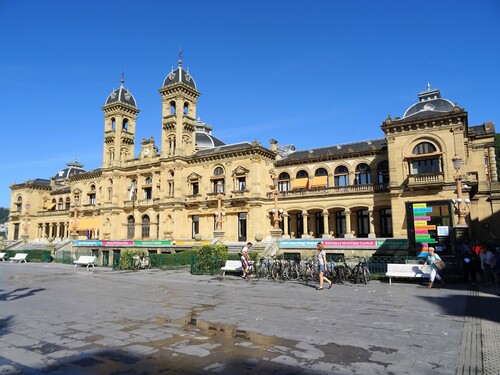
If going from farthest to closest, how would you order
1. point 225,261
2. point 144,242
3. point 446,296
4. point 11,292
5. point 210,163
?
1. point 210,163
2. point 144,242
3. point 225,261
4. point 11,292
5. point 446,296

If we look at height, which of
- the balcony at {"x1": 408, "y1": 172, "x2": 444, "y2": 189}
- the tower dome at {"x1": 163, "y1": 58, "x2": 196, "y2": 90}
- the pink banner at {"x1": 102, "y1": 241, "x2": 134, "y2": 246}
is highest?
the tower dome at {"x1": 163, "y1": 58, "x2": 196, "y2": 90}

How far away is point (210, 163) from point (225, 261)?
75.1 feet

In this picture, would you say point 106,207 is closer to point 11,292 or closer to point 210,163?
point 210,163

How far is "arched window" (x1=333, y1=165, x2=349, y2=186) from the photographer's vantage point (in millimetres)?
39250

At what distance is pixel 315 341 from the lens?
23.3 feet

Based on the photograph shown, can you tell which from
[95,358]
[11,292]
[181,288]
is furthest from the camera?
[181,288]

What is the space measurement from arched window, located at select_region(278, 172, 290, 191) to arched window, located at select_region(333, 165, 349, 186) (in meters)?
5.97

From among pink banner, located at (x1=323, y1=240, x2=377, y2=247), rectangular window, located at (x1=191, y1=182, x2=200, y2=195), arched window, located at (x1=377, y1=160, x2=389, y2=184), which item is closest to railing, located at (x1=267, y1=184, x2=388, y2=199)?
arched window, located at (x1=377, y1=160, x2=389, y2=184)

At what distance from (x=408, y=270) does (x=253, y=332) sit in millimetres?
11243

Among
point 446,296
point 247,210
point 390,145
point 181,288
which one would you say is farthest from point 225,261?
point 390,145

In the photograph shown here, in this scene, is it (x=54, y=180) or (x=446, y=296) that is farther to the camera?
(x=54, y=180)

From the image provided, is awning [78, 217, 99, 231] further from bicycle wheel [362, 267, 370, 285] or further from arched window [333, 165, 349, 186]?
bicycle wheel [362, 267, 370, 285]

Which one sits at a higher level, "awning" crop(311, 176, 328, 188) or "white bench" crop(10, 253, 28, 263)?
"awning" crop(311, 176, 328, 188)

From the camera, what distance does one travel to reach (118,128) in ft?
174
